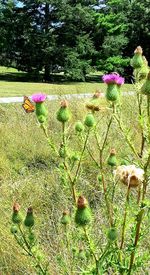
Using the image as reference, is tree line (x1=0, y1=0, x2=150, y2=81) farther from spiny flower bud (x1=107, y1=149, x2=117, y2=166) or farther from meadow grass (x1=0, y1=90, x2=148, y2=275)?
spiny flower bud (x1=107, y1=149, x2=117, y2=166)

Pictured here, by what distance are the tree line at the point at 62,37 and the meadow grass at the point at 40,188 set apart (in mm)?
25497

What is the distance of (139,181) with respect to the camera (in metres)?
1.90

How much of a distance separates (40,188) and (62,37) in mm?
30652

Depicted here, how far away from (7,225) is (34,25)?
3171 centimetres

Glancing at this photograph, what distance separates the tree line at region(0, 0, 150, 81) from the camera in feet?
109

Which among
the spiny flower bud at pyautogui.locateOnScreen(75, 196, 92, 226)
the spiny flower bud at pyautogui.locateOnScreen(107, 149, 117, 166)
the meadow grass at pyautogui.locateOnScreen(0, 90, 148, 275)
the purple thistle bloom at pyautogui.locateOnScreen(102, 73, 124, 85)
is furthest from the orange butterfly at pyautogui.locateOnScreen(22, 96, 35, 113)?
the spiny flower bud at pyautogui.locateOnScreen(75, 196, 92, 226)

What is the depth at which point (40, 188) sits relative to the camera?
481 cm

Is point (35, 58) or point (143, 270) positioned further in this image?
A: point (35, 58)

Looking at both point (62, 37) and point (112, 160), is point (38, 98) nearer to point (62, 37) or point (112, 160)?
point (112, 160)

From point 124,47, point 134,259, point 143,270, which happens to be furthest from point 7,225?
point 124,47

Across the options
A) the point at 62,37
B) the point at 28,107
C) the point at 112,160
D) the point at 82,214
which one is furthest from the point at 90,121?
the point at 62,37

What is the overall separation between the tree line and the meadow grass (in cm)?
2550

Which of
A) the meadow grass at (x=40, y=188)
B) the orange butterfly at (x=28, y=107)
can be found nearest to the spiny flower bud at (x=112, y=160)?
the meadow grass at (x=40, y=188)

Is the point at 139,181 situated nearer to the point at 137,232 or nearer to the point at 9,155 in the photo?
the point at 137,232
